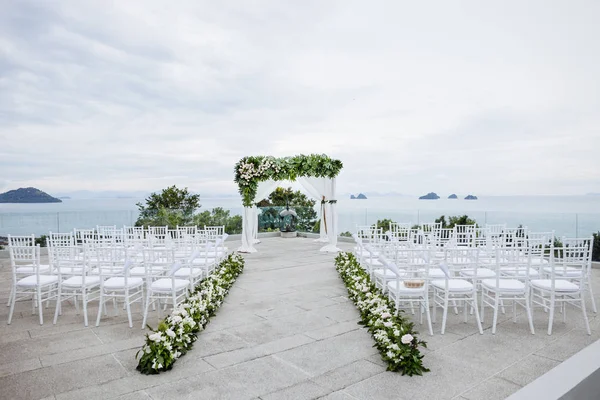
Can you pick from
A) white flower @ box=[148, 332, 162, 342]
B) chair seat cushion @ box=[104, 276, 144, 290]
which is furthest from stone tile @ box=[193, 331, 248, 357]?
chair seat cushion @ box=[104, 276, 144, 290]

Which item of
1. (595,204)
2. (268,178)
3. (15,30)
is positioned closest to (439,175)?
(595,204)

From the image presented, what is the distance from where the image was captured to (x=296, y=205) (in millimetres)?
15336

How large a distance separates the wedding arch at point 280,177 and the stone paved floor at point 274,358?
5291 millimetres

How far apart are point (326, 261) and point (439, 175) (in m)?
12.4

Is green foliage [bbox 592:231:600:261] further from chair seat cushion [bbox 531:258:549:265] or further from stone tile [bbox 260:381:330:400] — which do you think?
stone tile [bbox 260:381:330:400]

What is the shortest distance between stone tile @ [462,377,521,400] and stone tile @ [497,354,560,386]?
9 centimetres

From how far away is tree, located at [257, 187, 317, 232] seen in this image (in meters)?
14.7

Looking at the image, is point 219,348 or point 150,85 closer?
point 219,348

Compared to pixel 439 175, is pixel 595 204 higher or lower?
lower

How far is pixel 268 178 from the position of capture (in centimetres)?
1076

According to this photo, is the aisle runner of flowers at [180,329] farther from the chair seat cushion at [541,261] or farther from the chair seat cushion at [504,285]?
the chair seat cushion at [541,261]

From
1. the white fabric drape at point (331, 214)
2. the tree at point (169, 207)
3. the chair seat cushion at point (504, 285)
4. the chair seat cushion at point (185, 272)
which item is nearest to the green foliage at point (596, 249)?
the white fabric drape at point (331, 214)

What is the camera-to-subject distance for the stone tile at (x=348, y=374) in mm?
3016

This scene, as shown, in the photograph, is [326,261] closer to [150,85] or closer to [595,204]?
[595,204]
